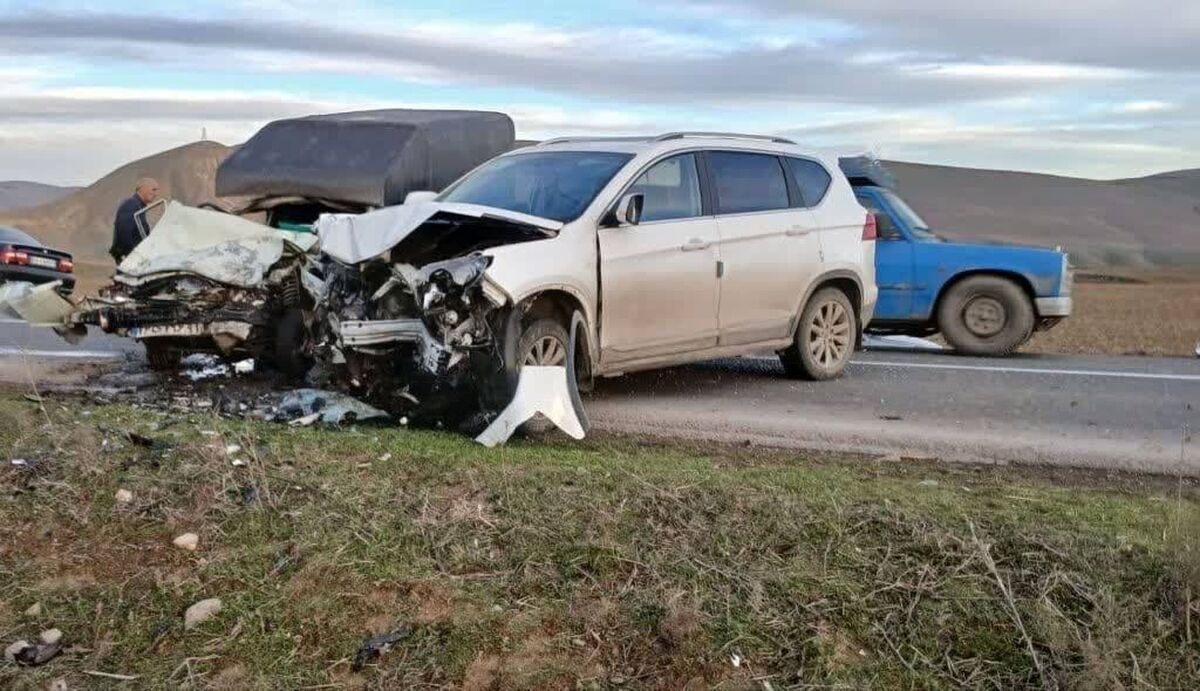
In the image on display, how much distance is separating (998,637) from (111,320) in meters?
6.76

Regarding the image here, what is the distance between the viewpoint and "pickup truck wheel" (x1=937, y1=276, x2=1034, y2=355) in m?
12.8

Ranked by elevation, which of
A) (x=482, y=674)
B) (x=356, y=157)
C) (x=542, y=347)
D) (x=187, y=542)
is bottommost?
(x=482, y=674)

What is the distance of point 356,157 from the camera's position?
1171 cm

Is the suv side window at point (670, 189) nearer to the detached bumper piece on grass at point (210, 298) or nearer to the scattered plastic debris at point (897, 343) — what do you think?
the detached bumper piece on grass at point (210, 298)

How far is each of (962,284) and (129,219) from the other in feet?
27.7

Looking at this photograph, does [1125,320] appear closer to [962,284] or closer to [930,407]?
[962,284]

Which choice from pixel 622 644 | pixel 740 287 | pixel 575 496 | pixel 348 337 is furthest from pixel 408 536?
pixel 740 287

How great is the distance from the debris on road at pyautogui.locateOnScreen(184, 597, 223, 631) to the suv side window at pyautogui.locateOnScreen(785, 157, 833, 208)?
649 centimetres

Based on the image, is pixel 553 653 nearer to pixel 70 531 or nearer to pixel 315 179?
pixel 70 531

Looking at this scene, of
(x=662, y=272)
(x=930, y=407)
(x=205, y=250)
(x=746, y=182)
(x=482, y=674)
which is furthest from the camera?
(x=746, y=182)

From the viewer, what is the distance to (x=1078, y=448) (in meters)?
7.90

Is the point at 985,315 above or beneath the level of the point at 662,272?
beneath

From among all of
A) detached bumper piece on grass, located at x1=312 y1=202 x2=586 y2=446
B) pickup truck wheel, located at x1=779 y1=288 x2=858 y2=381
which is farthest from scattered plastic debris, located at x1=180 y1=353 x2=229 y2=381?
pickup truck wheel, located at x1=779 y1=288 x2=858 y2=381

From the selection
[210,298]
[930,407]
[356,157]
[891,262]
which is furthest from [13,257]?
[930,407]
